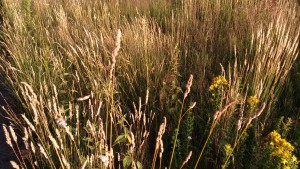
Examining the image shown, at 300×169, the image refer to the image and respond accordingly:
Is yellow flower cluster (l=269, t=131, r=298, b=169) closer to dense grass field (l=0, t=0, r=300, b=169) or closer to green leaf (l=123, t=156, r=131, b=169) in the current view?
dense grass field (l=0, t=0, r=300, b=169)

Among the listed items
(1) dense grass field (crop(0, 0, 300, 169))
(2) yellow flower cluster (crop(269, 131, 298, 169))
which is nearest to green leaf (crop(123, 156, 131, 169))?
(1) dense grass field (crop(0, 0, 300, 169))

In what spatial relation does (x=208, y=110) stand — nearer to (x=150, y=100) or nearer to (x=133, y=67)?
(x=150, y=100)

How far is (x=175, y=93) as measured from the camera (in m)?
2.37

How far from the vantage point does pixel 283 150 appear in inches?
60.7

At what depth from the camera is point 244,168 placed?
79.7 inches

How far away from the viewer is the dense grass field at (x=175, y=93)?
175 centimetres

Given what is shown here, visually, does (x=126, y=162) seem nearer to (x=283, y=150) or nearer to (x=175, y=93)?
(x=283, y=150)

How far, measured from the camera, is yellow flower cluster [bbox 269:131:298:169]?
1.51m

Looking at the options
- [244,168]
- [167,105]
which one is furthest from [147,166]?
[244,168]

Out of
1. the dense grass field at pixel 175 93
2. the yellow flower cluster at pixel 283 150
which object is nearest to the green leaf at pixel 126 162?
the dense grass field at pixel 175 93

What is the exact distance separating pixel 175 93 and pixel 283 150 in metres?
0.98

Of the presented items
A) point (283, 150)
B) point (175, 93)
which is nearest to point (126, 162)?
point (283, 150)

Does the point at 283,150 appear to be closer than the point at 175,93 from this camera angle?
Yes

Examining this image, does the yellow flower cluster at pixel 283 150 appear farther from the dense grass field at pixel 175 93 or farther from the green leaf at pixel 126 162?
the green leaf at pixel 126 162
